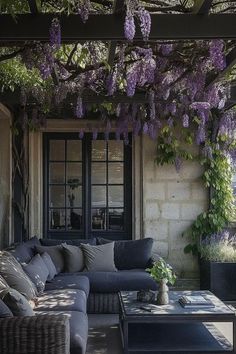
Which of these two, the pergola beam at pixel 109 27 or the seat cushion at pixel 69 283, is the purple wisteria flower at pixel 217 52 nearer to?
the pergola beam at pixel 109 27

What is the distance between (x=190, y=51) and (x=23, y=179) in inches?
142

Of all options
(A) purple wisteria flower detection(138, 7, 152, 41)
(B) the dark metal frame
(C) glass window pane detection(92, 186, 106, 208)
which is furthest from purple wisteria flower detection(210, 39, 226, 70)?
(C) glass window pane detection(92, 186, 106, 208)

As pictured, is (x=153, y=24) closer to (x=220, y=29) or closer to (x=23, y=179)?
(x=220, y=29)

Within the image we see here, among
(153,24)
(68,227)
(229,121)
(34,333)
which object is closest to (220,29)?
(153,24)

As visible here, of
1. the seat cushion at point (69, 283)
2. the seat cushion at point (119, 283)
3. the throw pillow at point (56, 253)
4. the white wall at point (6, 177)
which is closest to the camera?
the seat cushion at point (69, 283)

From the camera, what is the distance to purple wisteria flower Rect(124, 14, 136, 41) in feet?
12.6

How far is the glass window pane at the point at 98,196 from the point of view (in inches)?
334

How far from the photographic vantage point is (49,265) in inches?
253

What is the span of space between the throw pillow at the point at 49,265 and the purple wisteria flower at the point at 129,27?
319cm

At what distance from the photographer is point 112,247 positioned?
23.8ft

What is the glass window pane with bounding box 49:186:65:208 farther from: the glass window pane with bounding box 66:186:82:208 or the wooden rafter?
the wooden rafter

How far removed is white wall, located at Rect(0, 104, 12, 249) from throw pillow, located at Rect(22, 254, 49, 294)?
201 cm

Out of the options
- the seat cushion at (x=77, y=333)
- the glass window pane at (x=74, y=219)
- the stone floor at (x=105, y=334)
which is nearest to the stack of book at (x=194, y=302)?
the stone floor at (x=105, y=334)

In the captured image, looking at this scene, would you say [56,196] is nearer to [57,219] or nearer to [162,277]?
[57,219]
